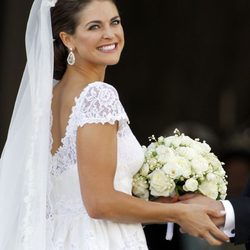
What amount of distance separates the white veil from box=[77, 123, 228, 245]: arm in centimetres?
24

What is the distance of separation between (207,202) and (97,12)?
1.06m

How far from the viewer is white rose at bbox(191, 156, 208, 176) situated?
202 inches

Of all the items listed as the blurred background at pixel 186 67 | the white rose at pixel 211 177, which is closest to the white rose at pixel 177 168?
the white rose at pixel 211 177

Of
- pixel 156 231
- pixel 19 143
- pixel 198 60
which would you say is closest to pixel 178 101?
pixel 198 60

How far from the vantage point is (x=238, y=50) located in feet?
45.5

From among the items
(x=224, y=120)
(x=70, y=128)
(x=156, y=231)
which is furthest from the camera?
(x=224, y=120)

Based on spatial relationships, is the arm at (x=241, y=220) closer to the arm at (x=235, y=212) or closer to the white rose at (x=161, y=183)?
the arm at (x=235, y=212)

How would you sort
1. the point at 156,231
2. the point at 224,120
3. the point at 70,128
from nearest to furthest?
the point at 70,128
the point at 156,231
the point at 224,120

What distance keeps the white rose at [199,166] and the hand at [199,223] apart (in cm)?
17

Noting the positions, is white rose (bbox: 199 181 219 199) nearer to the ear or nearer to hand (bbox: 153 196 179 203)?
hand (bbox: 153 196 179 203)

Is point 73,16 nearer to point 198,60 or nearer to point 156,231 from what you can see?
point 156,231

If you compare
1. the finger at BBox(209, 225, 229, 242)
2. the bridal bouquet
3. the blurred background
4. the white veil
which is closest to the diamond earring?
the white veil

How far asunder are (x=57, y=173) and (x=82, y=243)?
1.18 feet

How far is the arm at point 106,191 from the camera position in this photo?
4.86 metres
